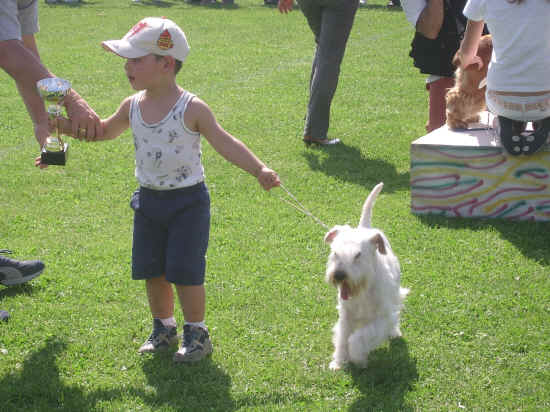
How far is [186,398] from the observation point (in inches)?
140

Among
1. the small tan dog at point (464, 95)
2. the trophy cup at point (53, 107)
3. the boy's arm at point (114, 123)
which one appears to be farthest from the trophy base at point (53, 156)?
the small tan dog at point (464, 95)

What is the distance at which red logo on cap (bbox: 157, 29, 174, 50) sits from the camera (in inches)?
134

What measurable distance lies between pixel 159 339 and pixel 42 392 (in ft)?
2.39

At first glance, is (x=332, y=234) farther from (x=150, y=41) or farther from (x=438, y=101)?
(x=438, y=101)

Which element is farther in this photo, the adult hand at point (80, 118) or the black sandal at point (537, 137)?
the black sandal at point (537, 137)

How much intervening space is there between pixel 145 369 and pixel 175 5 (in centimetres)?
2017

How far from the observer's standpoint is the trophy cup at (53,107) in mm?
3523

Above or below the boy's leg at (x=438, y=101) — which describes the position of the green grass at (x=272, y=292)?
below

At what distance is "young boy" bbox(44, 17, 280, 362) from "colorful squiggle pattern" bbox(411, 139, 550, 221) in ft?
8.69

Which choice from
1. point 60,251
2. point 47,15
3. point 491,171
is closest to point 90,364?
point 60,251

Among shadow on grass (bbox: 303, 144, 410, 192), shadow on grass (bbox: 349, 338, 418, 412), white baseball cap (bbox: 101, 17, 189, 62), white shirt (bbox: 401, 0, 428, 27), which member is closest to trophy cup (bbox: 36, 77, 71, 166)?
white baseball cap (bbox: 101, 17, 189, 62)

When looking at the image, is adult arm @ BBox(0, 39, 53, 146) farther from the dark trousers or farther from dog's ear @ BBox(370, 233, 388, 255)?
the dark trousers

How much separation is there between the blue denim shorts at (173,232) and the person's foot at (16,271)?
1.32m

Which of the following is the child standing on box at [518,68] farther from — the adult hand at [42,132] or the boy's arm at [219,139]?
the adult hand at [42,132]
